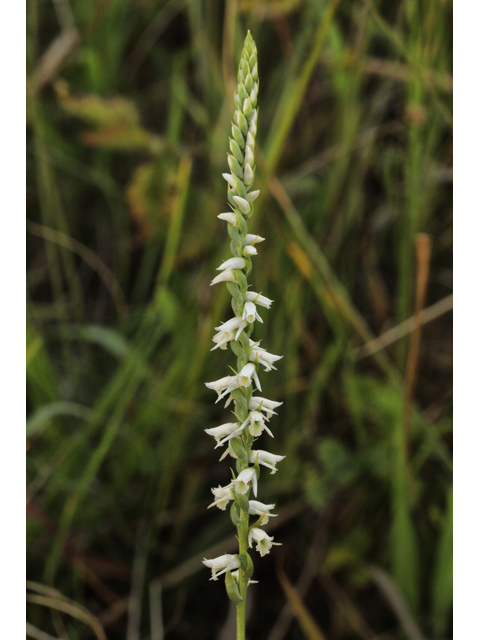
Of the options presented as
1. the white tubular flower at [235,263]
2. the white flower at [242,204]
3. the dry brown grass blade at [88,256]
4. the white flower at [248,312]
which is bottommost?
the white flower at [248,312]

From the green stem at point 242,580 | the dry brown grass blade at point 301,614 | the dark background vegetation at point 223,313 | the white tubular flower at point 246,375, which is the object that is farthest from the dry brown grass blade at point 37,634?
the white tubular flower at point 246,375

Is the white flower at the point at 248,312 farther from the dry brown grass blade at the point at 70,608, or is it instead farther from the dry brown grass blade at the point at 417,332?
the dry brown grass blade at the point at 70,608

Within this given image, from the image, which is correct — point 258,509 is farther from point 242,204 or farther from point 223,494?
point 242,204

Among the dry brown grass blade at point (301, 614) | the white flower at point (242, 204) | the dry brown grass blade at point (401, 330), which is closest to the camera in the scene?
the white flower at point (242, 204)

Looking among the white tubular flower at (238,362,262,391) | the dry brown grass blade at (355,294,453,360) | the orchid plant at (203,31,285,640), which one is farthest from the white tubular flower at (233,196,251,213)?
the dry brown grass blade at (355,294,453,360)

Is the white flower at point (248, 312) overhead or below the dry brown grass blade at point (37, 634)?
overhead

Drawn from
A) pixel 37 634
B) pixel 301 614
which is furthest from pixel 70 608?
pixel 301 614

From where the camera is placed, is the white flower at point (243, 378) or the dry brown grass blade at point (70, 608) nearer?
the white flower at point (243, 378)

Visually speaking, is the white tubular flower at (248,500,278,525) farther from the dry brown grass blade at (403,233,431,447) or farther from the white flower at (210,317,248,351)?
the dry brown grass blade at (403,233,431,447)
